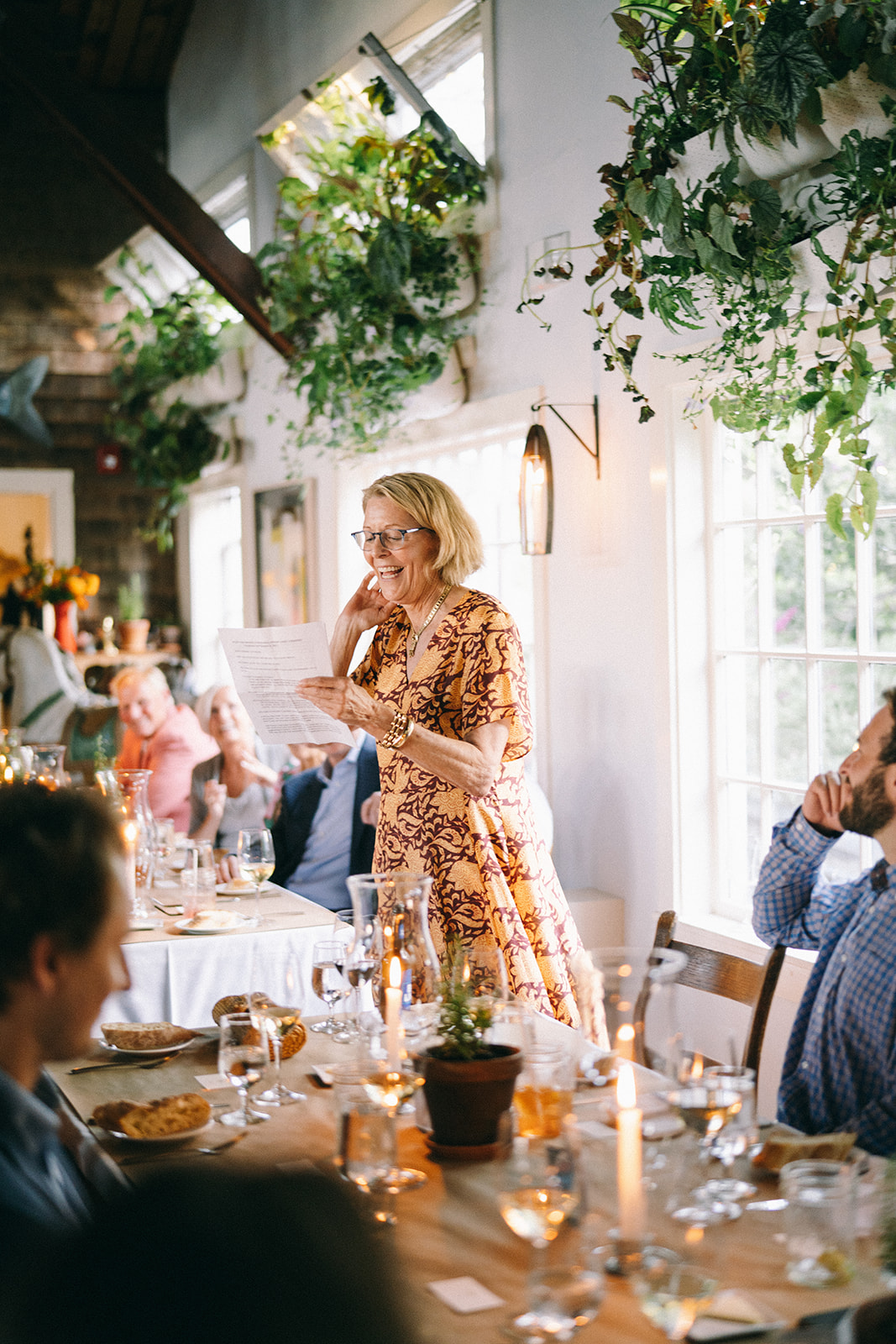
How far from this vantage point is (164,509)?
26.1ft

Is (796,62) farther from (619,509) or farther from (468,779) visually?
(619,509)

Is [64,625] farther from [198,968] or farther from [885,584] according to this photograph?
[885,584]

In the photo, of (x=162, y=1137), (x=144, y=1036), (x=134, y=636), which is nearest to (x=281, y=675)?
(x=144, y=1036)

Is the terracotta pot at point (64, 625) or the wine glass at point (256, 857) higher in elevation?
the terracotta pot at point (64, 625)

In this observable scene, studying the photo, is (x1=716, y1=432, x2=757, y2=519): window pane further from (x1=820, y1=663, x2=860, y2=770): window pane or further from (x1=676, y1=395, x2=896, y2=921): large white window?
(x1=820, y1=663, x2=860, y2=770): window pane

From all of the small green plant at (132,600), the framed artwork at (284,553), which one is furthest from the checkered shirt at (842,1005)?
the small green plant at (132,600)

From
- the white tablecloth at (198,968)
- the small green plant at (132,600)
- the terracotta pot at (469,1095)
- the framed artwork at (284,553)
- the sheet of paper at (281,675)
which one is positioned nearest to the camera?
the terracotta pot at (469,1095)

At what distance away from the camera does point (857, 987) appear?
1.82 metres

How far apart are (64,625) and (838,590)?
578 centimetres

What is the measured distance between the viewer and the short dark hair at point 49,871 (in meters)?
1.06

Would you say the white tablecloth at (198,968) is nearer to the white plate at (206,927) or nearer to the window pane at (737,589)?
the white plate at (206,927)

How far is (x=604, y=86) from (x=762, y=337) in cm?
127

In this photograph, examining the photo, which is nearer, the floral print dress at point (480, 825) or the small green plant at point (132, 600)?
the floral print dress at point (480, 825)

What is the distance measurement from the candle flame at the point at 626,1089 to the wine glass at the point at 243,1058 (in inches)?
19.5
